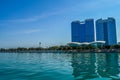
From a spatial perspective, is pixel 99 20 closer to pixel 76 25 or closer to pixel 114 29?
pixel 114 29

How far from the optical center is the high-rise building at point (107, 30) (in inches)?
4653

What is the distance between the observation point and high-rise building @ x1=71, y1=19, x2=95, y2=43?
13000 centimetres

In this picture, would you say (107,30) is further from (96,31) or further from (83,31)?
(83,31)

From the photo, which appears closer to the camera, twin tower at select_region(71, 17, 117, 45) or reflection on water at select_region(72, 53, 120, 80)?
reflection on water at select_region(72, 53, 120, 80)

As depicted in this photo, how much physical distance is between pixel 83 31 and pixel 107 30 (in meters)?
23.2

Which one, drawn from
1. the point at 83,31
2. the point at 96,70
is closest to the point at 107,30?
the point at 83,31

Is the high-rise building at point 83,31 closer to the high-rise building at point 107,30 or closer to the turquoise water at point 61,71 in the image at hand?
the high-rise building at point 107,30

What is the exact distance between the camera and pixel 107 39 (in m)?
119

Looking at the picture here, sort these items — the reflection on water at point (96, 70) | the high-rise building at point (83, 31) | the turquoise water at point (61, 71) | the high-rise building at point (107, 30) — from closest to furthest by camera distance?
the reflection on water at point (96, 70) → the turquoise water at point (61, 71) → the high-rise building at point (107, 30) → the high-rise building at point (83, 31)

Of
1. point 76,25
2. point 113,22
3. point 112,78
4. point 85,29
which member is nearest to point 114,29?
point 113,22

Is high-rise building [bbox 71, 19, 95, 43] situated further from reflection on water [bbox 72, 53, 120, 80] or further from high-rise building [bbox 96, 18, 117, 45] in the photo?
reflection on water [bbox 72, 53, 120, 80]

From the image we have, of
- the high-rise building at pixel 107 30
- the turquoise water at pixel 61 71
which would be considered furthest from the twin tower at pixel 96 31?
the turquoise water at pixel 61 71

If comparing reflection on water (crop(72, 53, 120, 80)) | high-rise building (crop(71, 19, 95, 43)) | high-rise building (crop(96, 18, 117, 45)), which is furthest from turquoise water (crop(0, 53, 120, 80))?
high-rise building (crop(71, 19, 95, 43))

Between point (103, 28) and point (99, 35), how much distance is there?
20.7 feet
